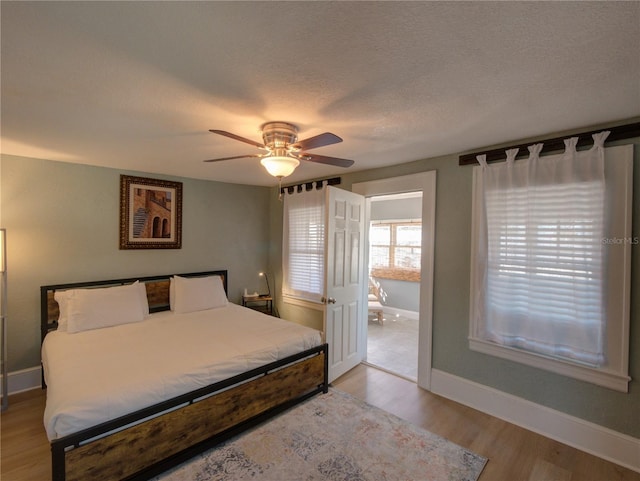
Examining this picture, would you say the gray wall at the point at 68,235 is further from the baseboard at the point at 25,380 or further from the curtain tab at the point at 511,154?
the curtain tab at the point at 511,154

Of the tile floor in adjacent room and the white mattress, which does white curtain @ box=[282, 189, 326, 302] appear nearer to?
the white mattress

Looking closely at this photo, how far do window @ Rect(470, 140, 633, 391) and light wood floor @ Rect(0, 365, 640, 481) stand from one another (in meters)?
0.56

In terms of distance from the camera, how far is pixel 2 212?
2.83 meters

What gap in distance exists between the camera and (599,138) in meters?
2.03

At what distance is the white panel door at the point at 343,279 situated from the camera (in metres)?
3.06

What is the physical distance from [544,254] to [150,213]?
13.7 ft

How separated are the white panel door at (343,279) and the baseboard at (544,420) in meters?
0.96

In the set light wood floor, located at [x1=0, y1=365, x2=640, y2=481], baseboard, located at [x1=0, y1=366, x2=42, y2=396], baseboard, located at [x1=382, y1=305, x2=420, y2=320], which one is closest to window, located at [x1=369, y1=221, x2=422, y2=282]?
baseboard, located at [x1=382, y1=305, x2=420, y2=320]

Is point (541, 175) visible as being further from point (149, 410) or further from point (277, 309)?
point (277, 309)

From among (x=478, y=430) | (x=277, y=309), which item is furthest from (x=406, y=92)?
(x=277, y=309)

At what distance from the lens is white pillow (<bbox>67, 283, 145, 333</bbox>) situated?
2775mm

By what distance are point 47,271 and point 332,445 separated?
3327mm

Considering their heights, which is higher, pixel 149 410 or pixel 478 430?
pixel 149 410

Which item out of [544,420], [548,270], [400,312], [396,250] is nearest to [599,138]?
[548,270]
